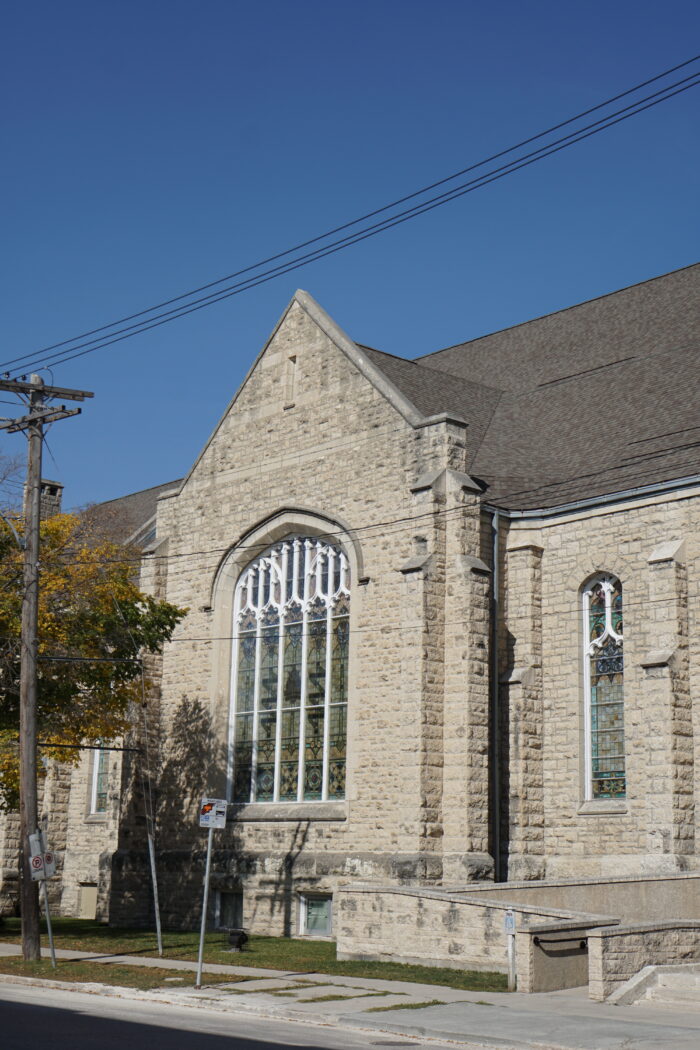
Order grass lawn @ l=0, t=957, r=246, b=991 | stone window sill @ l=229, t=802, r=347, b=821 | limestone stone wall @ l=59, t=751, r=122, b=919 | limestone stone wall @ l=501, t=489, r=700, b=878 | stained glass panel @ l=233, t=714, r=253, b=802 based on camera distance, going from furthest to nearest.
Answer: limestone stone wall @ l=59, t=751, r=122, b=919
stained glass panel @ l=233, t=714, r=253, b=802
stone window sill @ l=229, t=802, r=347, b=821
limestone stone wall @ l=501, t=489, r=700, b=878
grass lawn @ l=0, t=957, r=246, b=991

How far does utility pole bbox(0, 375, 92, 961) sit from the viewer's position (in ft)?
66.2

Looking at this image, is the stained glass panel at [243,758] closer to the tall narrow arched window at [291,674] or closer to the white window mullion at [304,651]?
the tall narrow arched window at [291,674]

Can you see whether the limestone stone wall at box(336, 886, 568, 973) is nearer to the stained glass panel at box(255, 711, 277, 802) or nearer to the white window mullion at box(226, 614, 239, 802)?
A: the stained glass panel at box(255, 711, 277, 802)

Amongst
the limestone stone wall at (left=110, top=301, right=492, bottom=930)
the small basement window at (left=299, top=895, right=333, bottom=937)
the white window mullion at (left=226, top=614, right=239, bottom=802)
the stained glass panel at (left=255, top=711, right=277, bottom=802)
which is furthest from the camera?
the white window mullion at (left=226, top=614, right=239, bottom=802)

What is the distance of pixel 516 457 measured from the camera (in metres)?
26.9

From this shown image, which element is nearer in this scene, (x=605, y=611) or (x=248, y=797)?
(x=605, y=611)

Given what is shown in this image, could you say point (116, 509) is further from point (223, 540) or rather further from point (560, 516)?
point (560, 516)

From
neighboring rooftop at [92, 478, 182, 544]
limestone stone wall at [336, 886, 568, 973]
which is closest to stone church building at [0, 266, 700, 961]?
limestone stone wall at [336, 886, 568, 973]

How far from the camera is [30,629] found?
21219mm

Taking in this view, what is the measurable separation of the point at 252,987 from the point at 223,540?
43.4 ft

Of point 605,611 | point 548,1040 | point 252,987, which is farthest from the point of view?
point 605,611

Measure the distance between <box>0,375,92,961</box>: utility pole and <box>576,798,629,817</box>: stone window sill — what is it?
9.61 meters

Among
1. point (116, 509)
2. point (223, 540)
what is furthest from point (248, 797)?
point (116, 509)

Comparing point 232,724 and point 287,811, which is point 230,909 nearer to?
point 287,811
